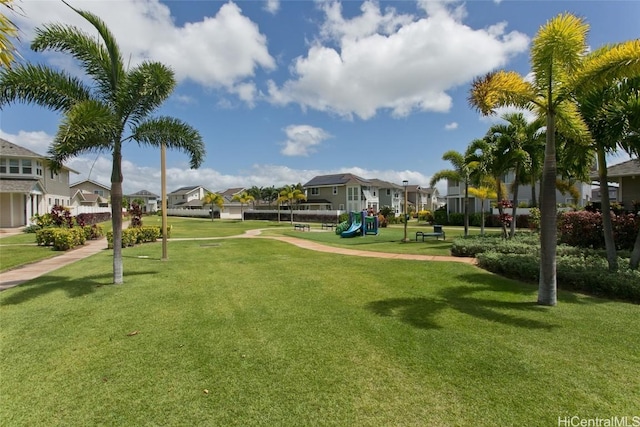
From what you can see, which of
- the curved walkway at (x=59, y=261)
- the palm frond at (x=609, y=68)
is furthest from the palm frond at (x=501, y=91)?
the curved walkway at (x=59, y=261)

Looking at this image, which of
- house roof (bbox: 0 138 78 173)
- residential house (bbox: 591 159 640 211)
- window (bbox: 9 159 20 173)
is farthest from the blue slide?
window (bbox: 9 159 20 173)

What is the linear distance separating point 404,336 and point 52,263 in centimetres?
1330

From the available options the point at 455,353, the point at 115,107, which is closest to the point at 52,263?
the point at 115,107

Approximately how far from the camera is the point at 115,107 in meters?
8.93

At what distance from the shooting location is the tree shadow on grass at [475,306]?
6.00 meters

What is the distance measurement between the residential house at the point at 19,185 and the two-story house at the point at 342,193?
35794mm

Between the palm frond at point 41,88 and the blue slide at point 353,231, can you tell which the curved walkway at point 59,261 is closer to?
the palm frond at point 41,88

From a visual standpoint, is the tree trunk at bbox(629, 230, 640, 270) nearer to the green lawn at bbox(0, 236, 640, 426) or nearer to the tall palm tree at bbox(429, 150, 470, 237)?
the green lawn at bbox(0, 236, 640, 426)

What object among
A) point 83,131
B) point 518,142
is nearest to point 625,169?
point 518,142

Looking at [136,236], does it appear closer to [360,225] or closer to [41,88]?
[41,88]

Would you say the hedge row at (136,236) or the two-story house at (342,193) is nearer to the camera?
the hedge row at (136,236)

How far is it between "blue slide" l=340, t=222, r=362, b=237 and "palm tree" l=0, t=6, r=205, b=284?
15309mm

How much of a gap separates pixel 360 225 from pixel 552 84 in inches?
721

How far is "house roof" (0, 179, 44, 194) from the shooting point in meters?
26.7
